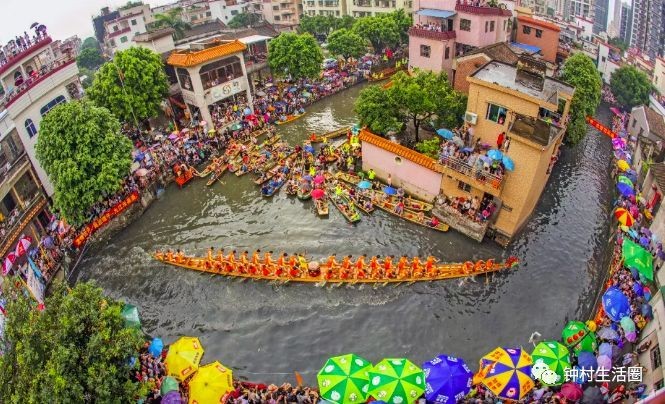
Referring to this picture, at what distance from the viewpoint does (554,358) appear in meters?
19.3

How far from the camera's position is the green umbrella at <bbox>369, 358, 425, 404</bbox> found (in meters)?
18.0

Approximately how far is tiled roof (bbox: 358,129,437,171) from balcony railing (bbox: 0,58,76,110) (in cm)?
2487

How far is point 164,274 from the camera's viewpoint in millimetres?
28969

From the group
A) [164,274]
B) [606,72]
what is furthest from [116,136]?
[606,72]

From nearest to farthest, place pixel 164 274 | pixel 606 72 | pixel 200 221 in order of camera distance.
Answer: pixel 164 274
pixel 200 221
pixel 606 72

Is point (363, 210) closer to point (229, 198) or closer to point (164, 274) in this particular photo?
point (229, 198)

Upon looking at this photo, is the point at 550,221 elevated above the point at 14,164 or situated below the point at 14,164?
below

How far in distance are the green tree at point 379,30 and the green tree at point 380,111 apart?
97.5ft

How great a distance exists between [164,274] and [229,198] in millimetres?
9302

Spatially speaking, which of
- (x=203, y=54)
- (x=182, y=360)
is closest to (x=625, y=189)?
(x=182, y=360)

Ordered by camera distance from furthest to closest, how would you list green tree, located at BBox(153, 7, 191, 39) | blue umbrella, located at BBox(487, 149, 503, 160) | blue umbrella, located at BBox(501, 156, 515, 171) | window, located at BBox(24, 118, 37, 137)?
green tree, located at BBox(153, 7, 191, 39) → window, located at BBox(24, 118, 37, 137) → blue umbrella, located at BBox(487, 149, 503, 160) → blue umbrella, located at BBox(501, 156, 515, 171)

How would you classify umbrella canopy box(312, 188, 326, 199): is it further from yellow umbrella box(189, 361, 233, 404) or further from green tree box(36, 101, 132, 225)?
yellow umbrella box(189, 361, 233, 404)

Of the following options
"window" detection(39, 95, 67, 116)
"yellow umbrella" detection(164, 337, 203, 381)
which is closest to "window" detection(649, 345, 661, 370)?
"yellow umbrella" detection(164, 337, 203, 381)

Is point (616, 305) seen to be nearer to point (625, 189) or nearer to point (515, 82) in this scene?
point (625, 189)
